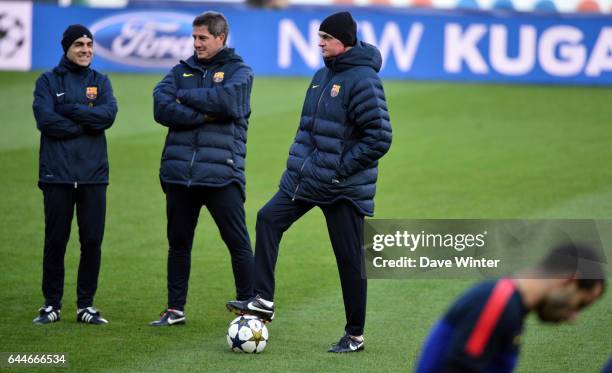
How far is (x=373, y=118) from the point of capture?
802 cm

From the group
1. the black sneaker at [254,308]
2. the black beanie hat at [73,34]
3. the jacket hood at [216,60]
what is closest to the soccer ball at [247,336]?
the black sneaker at [254,308]

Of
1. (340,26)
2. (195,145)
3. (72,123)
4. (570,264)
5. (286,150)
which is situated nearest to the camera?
(570,264)

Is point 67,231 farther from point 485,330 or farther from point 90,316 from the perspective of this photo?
point 485,330

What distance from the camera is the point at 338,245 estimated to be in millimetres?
8281

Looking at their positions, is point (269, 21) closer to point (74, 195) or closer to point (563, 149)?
point (563, 149)

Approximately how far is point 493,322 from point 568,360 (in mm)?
3647

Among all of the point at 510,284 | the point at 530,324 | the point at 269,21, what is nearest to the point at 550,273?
the point at 510,284

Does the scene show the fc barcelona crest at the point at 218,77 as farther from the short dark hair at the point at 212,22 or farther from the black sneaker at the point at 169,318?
the black sneaker at the point at 169,318

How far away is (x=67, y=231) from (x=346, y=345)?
95.1 inches

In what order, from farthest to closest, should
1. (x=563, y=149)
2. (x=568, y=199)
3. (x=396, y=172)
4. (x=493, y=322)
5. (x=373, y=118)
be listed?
(x=563, y=149) → (x=396, y=172) → (x=568, y=199) → (x=373, y=118) → (x=493, y=322)

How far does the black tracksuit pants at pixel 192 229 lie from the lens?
8852 millimetres

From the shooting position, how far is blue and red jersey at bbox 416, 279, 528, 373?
187 inches

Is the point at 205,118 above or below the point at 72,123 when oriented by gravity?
above

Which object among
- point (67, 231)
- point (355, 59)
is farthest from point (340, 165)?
point (67, 231)
